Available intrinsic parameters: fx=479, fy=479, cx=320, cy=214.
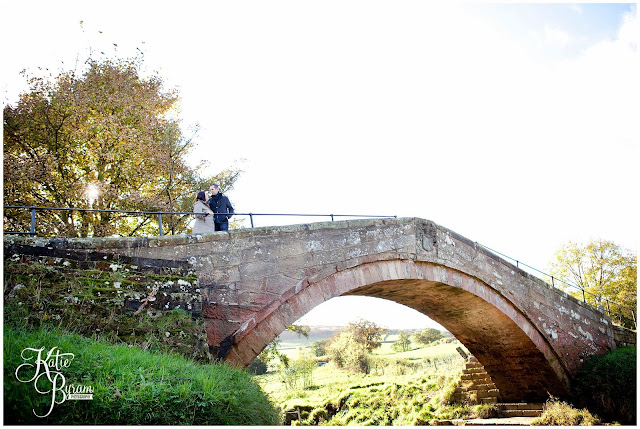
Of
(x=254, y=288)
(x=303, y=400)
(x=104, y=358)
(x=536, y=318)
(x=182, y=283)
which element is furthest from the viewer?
(x=303, y=400)

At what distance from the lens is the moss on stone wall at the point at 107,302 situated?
4883 mm

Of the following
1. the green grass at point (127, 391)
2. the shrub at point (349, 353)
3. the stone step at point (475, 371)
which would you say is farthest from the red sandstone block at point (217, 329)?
the shrub at point (349, 353)

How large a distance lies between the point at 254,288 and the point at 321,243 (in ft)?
5.09

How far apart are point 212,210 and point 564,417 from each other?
912 centimetres

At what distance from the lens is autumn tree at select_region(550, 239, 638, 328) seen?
21938 mm

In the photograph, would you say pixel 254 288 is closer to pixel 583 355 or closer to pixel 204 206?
pixel 204 206

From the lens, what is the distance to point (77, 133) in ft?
39.4

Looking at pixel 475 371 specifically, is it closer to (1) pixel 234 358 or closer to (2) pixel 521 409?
(2) pixel 521 409

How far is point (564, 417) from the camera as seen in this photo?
10.8m

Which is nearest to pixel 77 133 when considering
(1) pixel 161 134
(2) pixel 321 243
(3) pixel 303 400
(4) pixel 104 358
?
(1) pixel 161 134

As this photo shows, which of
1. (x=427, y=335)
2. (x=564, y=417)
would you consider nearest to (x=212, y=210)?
(x=564, y=417)

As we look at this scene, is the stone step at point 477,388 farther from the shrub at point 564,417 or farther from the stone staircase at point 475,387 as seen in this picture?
the shrub at point 564,417

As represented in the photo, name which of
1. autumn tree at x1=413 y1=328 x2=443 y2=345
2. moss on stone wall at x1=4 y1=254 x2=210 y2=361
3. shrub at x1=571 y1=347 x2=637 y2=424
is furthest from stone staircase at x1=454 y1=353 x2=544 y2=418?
autumn tree at x1=413 y1=328 x2=443 y2=345

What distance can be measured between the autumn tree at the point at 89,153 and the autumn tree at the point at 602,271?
64.2 feet
